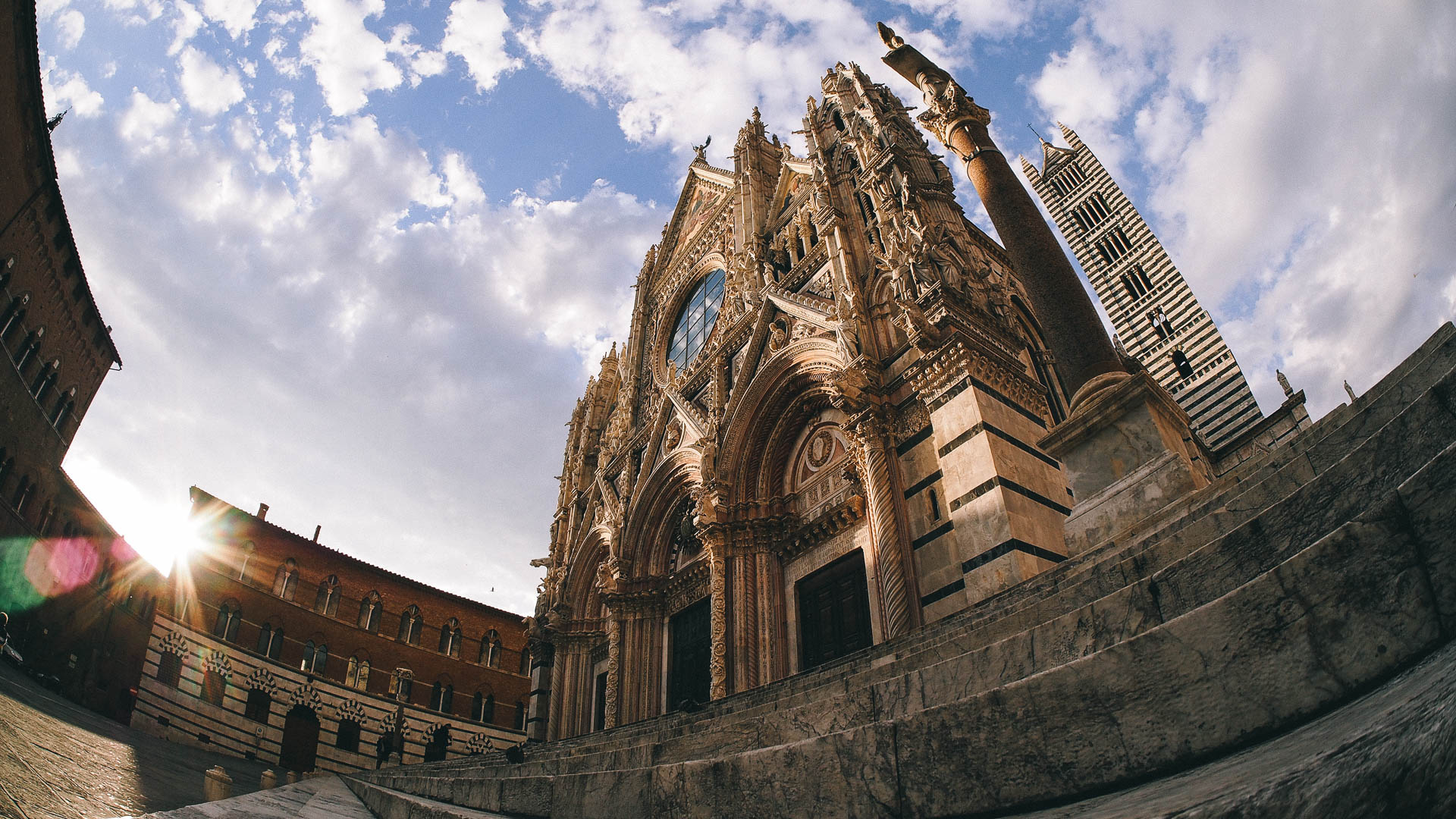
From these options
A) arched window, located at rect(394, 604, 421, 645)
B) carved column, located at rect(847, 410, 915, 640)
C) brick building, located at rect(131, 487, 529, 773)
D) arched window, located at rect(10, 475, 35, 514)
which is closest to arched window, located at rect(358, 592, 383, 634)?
brick building, located at rect(131, 487, 529, 773)

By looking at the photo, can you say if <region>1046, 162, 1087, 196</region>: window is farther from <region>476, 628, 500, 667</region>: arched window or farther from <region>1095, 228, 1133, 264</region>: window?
<region>476, 628, 500, 667</region>: arched window

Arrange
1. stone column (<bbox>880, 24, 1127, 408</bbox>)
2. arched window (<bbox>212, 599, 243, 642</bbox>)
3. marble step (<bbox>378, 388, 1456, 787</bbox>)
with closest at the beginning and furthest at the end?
1. marble step (<bbox>378, 388, 1456, 787</bbox>)
2. stone column (<bbox>880, 24, 1127, 408</bbox>)
3. arched window (<bbox>212, 599, 243, 642</bbox>)

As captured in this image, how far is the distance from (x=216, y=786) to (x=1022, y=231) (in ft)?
36.5

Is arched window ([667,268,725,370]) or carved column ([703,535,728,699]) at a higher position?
arched window ([667,268,725,370])

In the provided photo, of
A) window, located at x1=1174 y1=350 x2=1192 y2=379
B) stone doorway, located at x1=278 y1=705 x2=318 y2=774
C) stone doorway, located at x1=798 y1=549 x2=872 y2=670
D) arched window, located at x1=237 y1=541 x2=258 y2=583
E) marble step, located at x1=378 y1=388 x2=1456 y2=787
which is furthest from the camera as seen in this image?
window, located at x1=1174 y1=350 x2=1192 y2=379

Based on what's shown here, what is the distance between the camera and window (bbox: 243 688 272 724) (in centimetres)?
2467

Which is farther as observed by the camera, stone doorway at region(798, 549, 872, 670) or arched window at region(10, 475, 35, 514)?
arched window at region(10, 475, 35, 514)

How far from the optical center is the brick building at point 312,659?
79.5ft

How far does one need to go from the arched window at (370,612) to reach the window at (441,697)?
3.57m

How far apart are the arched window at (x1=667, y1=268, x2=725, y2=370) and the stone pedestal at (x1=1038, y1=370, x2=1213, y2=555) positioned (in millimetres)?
12976

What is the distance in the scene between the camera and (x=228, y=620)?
2591 cm

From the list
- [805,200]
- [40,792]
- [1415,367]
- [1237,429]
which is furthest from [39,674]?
[1237,429]

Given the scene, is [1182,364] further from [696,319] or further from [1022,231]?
[1022,231]

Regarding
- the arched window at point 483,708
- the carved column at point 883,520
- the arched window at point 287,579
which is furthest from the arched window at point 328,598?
the carved column at point 883,520
